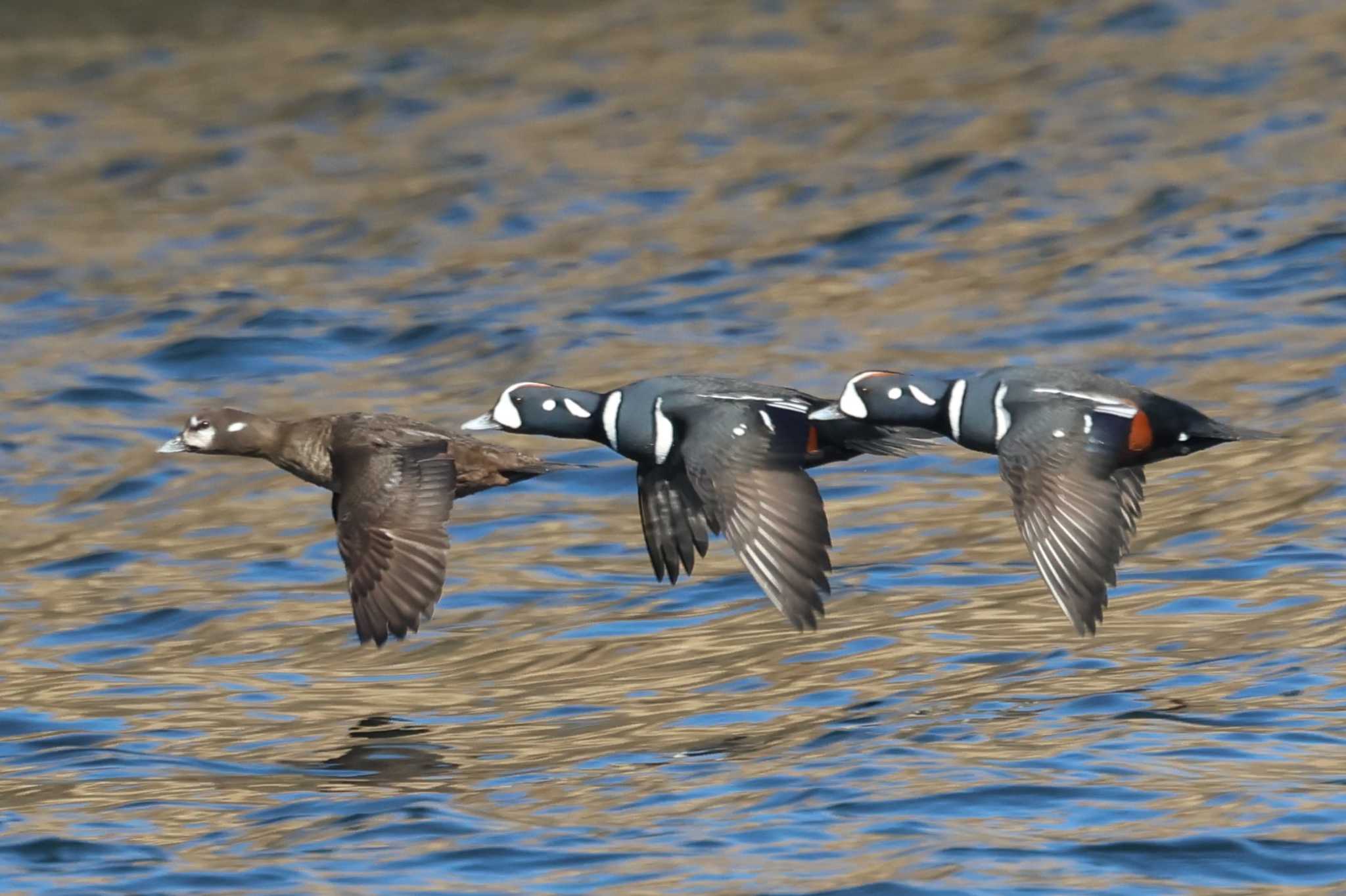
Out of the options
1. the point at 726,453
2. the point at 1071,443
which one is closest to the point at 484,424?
the point at 726,453

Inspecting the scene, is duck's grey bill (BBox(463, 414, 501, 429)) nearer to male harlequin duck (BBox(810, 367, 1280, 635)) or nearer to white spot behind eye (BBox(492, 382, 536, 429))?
white spot behind eye (BBox(492, 382, 536, 429))

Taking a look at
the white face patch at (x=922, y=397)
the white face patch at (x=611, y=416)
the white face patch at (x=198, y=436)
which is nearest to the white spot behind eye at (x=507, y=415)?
the white face patch at (x=611, y=416)

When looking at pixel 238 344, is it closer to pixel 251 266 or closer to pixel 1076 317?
pixel 251 266

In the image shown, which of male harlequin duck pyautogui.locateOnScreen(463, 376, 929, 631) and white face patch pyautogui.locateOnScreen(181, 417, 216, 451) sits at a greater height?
white face patch pyautogui.locateOnScreen(181, 417, 216, 451)

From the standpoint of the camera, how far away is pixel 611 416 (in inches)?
389

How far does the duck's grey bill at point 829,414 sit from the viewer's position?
9766 millimetres

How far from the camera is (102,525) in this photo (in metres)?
13.6

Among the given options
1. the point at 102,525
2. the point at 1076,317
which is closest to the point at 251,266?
the point at 102,525

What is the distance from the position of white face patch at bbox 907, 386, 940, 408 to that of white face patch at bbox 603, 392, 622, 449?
1183 millimetres

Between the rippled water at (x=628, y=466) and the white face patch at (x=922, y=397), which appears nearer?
the rippled water at (x=628, y=466)

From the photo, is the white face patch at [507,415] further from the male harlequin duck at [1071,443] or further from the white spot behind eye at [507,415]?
the male harlequin duck at [1071,443]

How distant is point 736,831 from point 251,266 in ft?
36.6

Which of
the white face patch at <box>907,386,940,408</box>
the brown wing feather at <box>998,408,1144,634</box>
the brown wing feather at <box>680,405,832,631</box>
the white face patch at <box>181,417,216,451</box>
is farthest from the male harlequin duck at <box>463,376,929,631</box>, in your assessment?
the white face patch at <box>181,417,216,451</box>

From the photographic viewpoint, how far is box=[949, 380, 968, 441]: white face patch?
958 cm
